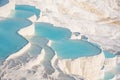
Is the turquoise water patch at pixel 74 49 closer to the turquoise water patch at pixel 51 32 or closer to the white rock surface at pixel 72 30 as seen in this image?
the white rock surface at pixel 72 30

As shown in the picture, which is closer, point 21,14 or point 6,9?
point 6,9

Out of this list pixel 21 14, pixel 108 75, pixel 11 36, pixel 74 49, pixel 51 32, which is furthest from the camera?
pixel 21 14

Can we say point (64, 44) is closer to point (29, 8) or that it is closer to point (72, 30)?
point (72, 30)

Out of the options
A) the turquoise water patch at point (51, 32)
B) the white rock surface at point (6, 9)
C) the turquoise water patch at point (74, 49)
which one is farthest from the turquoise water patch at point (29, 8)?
the turquoise water patch at point (74, 49)

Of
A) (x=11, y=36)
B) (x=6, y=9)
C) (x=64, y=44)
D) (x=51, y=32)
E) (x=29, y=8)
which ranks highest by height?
(x=11, y=36)

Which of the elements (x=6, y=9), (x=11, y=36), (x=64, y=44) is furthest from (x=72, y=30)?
(x=11, y=36)
